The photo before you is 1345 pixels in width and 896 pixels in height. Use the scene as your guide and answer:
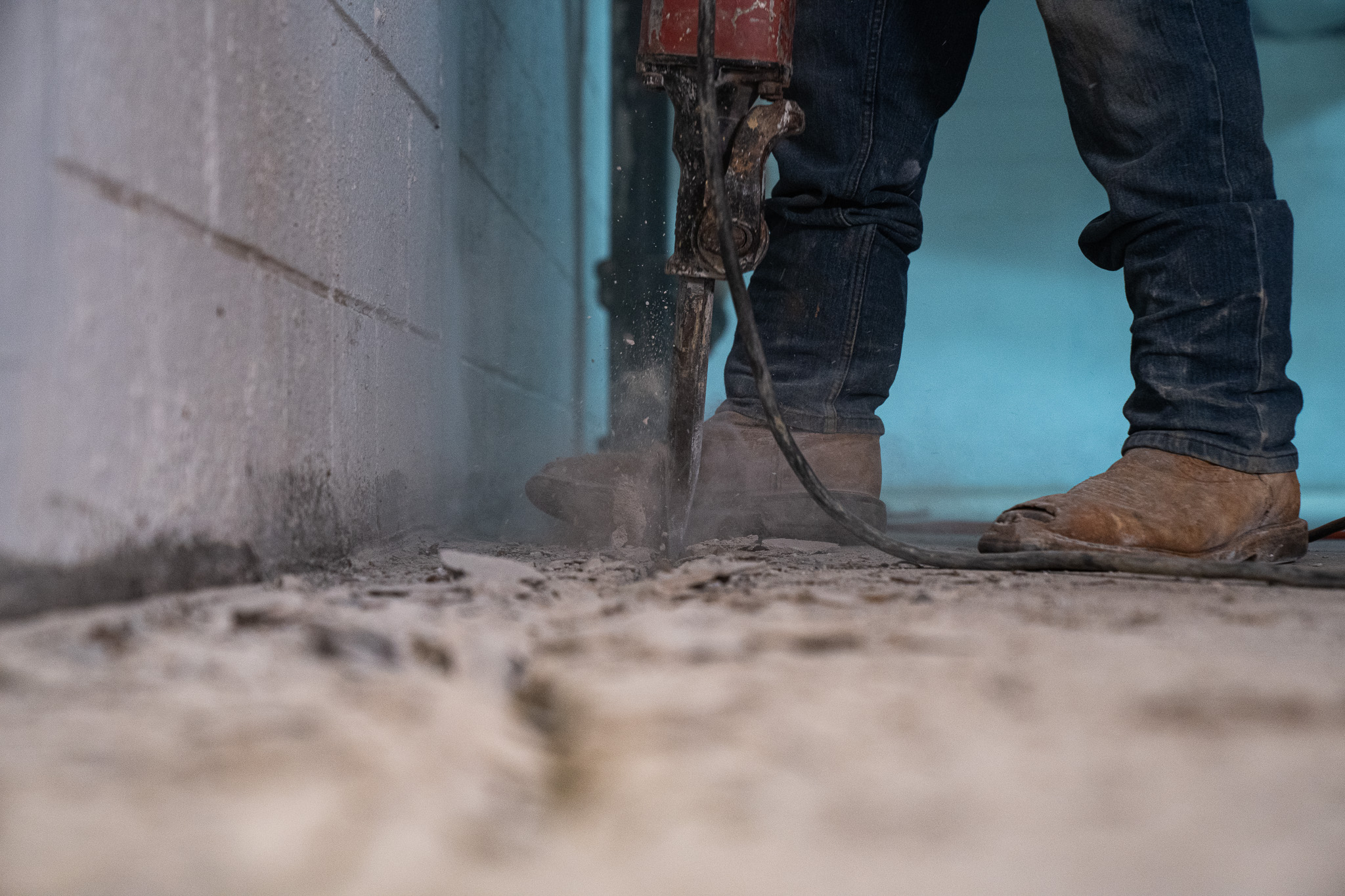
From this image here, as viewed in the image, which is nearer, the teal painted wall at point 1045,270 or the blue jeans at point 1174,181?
the blue jeans at point 1174,181

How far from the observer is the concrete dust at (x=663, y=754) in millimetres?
288

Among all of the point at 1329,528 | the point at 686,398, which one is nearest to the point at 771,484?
the point at 686,398

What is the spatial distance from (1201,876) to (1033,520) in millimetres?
883

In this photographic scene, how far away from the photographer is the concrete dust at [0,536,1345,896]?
0.29 m

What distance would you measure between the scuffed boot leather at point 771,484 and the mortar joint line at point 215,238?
0.53 meters

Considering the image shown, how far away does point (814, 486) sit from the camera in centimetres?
102

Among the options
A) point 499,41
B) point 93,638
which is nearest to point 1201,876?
point 93,638

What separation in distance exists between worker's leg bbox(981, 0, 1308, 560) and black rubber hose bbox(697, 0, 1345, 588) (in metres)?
0.12

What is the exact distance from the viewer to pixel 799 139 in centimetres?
145

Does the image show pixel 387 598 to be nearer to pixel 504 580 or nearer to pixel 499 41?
pixel 504 580

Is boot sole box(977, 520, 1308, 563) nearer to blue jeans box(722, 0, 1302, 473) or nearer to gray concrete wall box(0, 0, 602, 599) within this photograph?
blue jeans box(722, 0, 1302, 473)

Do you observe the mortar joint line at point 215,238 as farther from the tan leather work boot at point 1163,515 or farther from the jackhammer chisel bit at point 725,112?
the tan leather work boot at point 1163,515

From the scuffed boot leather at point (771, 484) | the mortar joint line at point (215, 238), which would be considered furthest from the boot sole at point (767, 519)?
the mortar joint line at point (215, 238)

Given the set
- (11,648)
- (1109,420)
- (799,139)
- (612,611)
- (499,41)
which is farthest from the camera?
(1109,420)
